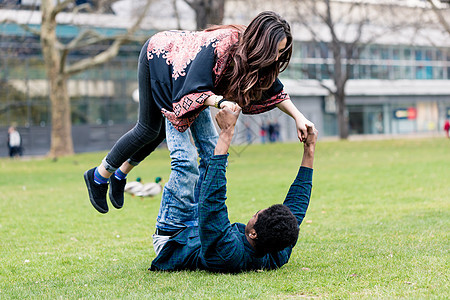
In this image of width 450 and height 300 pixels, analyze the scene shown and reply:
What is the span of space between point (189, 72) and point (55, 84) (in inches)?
878

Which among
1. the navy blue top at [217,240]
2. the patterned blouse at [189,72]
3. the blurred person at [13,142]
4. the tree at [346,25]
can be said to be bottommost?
the blurred person at [13,142]

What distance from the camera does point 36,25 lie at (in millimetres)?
35812

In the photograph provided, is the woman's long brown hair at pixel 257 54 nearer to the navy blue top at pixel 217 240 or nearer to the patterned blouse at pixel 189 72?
the patterned blouse at pixel 189 72

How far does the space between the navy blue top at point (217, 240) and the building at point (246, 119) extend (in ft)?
45.8

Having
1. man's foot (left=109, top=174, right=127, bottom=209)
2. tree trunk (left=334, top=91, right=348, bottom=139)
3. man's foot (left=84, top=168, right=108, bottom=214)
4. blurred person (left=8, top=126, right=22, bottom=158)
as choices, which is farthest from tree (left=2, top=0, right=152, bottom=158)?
man's foot (left=84, top=168, right=108, bottom=214)

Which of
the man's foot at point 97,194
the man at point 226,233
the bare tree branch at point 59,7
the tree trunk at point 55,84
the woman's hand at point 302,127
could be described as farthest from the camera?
the tree trunk at point 55,84

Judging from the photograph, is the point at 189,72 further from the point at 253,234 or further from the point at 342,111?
the point at 342,111

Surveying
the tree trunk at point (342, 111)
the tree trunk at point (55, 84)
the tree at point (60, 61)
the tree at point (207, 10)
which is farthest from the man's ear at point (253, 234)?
the tree trunk at point (342, 111)

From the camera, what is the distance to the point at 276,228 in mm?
3742

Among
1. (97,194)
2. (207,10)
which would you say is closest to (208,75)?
(97,194)

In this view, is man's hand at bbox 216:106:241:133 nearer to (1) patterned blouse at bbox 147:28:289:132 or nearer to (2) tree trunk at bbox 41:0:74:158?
(1) patterned blouse at bbox 147:28:289:132

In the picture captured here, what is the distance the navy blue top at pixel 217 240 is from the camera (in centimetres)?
371

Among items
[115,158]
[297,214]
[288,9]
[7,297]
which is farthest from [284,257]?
[288,9]

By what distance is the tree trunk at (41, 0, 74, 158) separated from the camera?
24141 millimetres
